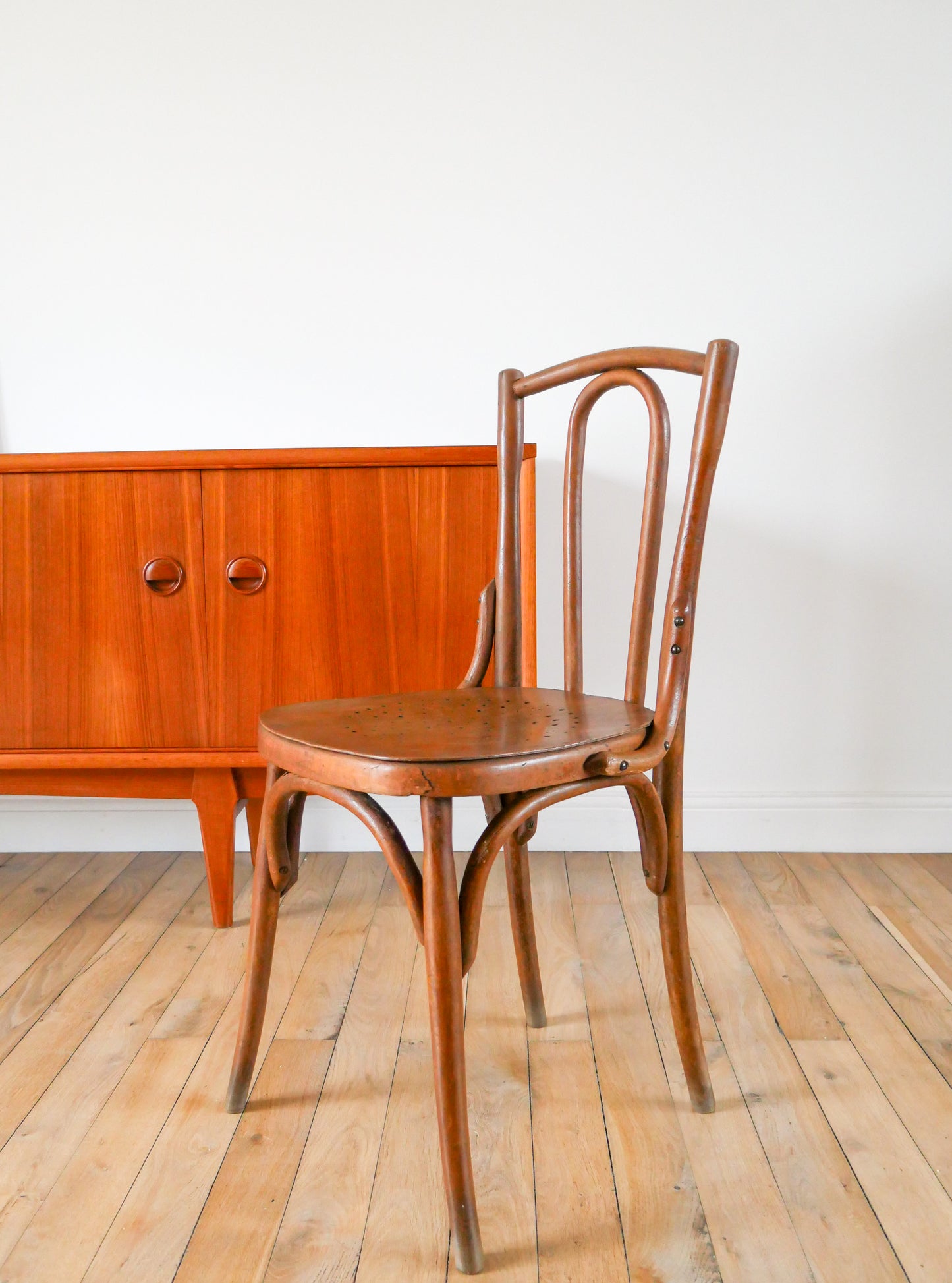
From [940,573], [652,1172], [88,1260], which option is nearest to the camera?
[88,1260]

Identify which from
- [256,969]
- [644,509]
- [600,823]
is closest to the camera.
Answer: [256,969]

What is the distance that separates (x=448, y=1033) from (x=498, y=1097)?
1.07ft

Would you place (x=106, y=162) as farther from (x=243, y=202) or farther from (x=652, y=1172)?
(x=652, y=1172)

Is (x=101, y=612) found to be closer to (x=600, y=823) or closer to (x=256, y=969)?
(x=256, y=969)

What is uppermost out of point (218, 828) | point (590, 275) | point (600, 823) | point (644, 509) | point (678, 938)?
point (590, 275)

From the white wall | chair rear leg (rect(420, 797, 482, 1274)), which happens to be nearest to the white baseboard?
the white wall

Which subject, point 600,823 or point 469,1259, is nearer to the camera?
point 469,1259

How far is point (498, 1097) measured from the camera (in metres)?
1.11

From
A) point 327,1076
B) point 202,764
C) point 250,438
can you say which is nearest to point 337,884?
point 202,764

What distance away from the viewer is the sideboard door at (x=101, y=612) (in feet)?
4.99

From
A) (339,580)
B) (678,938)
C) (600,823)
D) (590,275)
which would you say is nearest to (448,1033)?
(678,938)

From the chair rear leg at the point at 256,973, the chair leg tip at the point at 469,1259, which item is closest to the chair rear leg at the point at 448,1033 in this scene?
the chair leg tip at the point at 469,1259

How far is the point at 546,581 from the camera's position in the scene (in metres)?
1.92

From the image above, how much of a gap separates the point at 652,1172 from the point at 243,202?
1.75 meters
